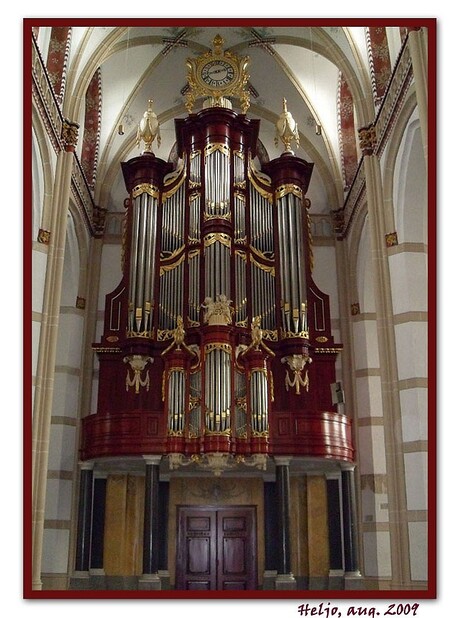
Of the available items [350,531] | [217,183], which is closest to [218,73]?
[217,183]

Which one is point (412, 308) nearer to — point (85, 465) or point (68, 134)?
point (68, 134)

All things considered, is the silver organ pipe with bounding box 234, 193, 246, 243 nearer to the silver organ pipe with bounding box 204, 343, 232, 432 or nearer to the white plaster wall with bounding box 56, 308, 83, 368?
the silver organ pipe with bounding box 204, 343, 232, 432

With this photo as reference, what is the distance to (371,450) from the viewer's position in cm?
1224

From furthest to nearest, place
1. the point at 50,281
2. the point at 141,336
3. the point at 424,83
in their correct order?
the point at 141,336, the point at 50,281, the point at 424,83

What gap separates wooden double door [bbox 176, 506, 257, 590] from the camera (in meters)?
11.7

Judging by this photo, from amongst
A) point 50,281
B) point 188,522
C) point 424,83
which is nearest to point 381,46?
point 424,83

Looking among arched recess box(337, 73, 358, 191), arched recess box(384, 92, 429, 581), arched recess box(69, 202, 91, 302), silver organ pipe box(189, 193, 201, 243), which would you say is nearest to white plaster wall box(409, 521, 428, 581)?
arched recess box(384, 92, 429, 581)

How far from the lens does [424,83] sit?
24.9 feet

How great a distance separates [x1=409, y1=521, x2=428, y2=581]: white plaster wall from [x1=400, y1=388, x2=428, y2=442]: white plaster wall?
111cm

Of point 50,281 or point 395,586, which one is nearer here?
point 395,586

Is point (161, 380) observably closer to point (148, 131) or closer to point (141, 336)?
point (141, 336)

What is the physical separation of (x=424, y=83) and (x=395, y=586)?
20.4 ft

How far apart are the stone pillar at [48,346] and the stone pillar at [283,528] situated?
3788mm

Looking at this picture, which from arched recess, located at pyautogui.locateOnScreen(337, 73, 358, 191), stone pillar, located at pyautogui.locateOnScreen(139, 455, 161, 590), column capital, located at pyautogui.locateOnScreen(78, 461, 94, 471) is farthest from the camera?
arched recess, located at pyautogui.locateOnScreen(337, 73, 358, 191)
